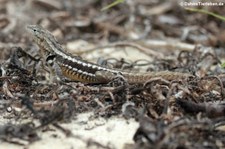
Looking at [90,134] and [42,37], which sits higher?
[42,37]

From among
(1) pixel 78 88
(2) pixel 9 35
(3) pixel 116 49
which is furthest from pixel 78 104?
(2) pixel 9 35

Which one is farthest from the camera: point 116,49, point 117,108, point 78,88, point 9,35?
point 9,35

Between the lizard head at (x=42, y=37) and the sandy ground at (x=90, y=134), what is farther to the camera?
the lizard head at (x=42, y=37)

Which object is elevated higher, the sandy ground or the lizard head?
the lizard head

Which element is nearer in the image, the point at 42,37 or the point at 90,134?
the point at 90,134

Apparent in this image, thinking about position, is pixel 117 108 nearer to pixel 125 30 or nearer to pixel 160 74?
pixel 160 74

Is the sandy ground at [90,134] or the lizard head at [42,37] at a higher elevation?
the lizard head at [42,37]

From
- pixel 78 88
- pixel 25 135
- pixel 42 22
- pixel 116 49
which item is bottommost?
pixel 25 135

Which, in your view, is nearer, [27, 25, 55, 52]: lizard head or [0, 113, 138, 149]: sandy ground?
[0, 113, 138, 149]: sandy ground
